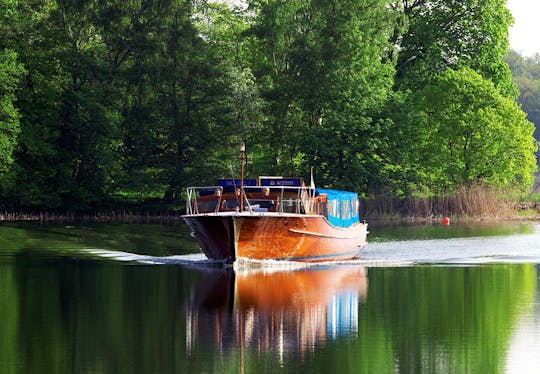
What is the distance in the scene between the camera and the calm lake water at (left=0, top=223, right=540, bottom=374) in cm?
1997

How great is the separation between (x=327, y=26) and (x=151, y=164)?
17.2 m

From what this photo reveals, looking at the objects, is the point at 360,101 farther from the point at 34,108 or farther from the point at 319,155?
the point at 34,108

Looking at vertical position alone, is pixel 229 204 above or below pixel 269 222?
above

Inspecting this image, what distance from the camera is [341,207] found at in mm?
47062

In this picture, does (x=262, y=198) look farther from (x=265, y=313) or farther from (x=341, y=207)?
(x=265, y=313)

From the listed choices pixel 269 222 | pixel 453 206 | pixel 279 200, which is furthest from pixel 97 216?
pixel 269 222

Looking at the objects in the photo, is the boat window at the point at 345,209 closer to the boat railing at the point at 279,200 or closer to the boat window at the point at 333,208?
the boat window at the point at 333,208

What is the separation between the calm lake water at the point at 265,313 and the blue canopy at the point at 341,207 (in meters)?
2.38

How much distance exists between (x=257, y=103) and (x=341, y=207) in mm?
36446

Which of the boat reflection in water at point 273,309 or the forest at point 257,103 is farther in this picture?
Result: the forest at point 257,103

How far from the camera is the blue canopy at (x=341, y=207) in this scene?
45.1m

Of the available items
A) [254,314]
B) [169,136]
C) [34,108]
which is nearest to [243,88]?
[169,136]

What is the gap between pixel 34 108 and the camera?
79750mm

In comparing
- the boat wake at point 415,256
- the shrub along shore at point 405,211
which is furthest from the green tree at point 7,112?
the boat wake at point 415,256
